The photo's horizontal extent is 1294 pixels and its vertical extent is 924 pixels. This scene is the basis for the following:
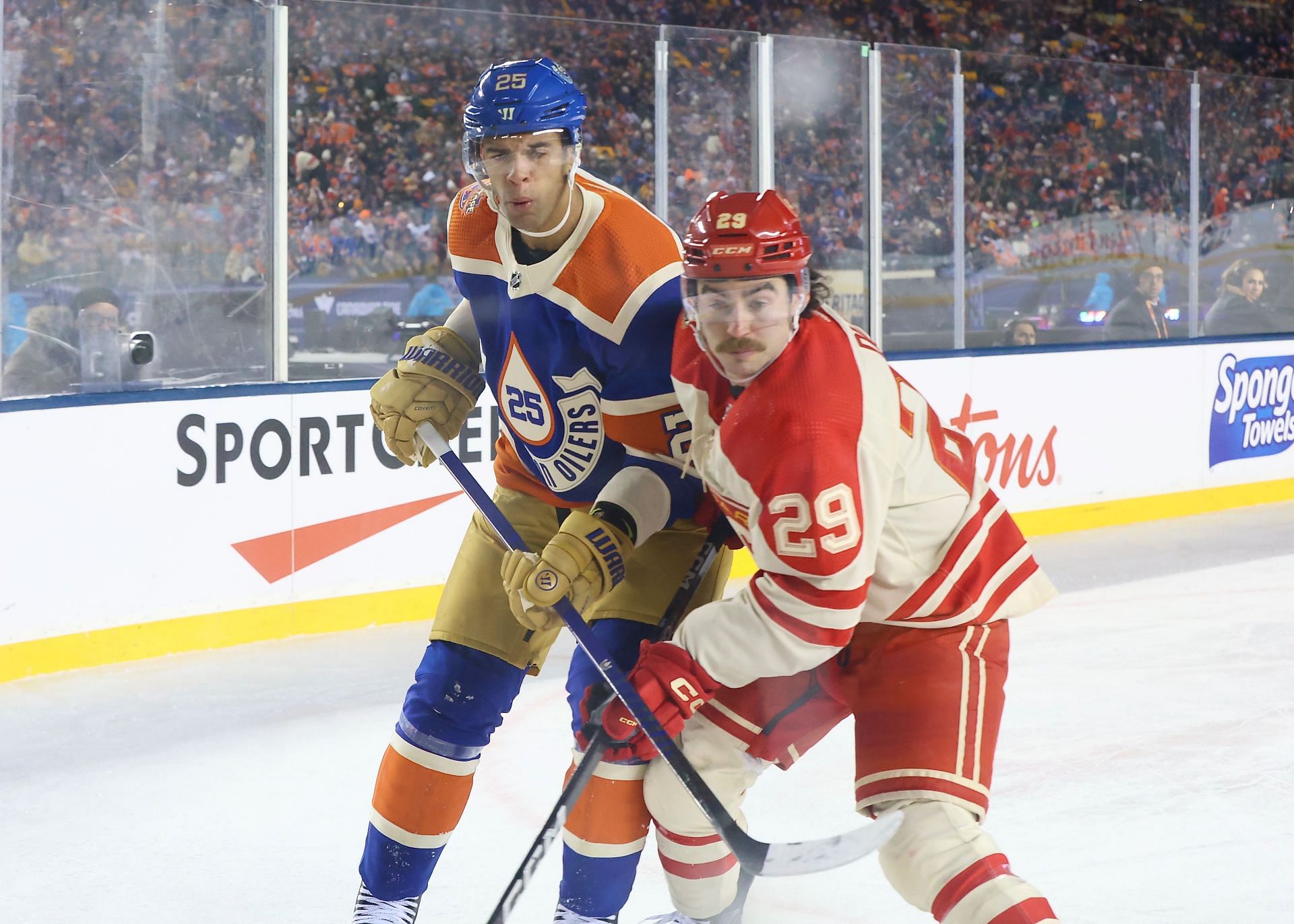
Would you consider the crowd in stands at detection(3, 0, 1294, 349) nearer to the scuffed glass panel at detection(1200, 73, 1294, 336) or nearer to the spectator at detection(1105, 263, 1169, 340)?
the scuffed glass panel at detection(1200, 73, 1294, 336)

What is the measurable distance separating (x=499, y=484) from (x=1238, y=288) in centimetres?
578

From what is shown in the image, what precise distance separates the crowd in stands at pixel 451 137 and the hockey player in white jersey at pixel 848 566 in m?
2.98

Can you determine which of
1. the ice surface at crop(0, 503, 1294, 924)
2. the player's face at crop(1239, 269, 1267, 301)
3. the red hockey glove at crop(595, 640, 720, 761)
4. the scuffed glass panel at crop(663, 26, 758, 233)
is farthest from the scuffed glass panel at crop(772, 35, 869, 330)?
the red hockey glove at crop(595, 640, 720, 761)

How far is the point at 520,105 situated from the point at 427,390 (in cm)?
52

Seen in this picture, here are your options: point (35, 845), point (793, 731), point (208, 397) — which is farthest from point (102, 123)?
point (793, 731)

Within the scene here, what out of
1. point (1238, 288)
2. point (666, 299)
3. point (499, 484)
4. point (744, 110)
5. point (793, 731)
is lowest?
point (793, 731)

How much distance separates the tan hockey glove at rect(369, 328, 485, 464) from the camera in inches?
85.9

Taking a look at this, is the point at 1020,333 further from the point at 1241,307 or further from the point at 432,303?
the point at 432,303

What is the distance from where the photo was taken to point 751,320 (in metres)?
1.61

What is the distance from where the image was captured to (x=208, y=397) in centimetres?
409

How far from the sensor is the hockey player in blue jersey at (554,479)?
6.15ft

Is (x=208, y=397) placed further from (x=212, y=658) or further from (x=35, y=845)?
(x=35, y=845)

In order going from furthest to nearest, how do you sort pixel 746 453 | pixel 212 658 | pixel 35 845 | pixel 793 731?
pixel 212 658 → pixel 35 845 → pixel 793 731 → pixel 746 453

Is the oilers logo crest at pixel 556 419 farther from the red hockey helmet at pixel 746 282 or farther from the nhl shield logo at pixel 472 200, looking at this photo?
the red hockey helmet at pixel 746 282
